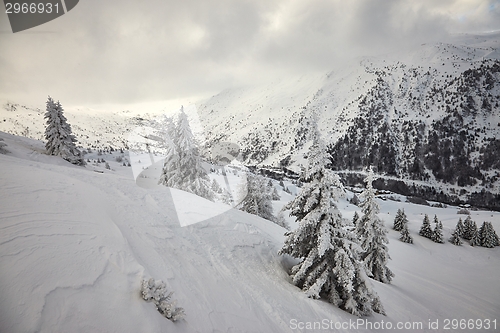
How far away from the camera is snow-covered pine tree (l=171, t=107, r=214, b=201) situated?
68.5 ft

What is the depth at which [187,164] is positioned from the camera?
21.5 metres

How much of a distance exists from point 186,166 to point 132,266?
17.4 metres

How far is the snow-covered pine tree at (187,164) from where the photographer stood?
20.9 m

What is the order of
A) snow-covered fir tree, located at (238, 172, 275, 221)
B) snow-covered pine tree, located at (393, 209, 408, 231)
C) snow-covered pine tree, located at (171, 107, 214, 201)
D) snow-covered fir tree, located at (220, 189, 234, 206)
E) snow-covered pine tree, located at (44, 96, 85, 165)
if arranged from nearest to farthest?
snow-covered pine tree, located at (171, 107, 214, 201), snow-covered pine tree, located at (44, 96, 85, 165), snow-covered fir tree, located at (238, 172, 275, 221), snow-covered fir tree, located at (220, 189, 234, 206), snow-covered pine tree, located at (393, 209, 408, 231)

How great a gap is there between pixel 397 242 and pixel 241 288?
42.2m

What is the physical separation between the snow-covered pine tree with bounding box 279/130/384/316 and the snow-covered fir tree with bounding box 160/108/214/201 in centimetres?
1363

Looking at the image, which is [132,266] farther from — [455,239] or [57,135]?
[455,239]

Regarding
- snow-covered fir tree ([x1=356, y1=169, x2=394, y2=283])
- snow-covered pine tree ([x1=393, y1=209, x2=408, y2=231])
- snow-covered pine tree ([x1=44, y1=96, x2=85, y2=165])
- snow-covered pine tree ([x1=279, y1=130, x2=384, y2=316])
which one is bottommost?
snow-covered pine tree ([x1=393, y1=209, x2=408, y2=231])

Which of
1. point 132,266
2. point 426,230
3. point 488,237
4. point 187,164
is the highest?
point 187,164

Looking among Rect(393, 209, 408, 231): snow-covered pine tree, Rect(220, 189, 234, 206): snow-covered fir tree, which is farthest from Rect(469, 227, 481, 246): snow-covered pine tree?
Rect(220, 189, 234, 206): snow-covered fir tree

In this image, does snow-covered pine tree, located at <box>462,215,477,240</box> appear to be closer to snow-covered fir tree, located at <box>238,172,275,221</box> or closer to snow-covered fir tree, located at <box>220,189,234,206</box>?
snow-covered fir tree, located at <box>238,172,275,221</box>

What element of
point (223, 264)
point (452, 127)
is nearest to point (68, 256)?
point (223, 264)

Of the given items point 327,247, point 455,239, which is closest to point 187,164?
point 327,247

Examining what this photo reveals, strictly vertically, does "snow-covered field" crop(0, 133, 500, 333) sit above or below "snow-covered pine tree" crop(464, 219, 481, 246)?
above
